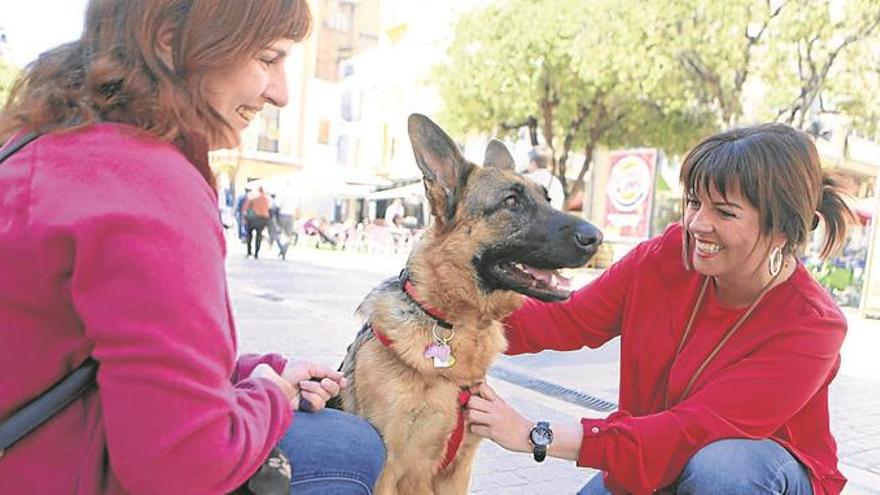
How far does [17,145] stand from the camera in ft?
3.21

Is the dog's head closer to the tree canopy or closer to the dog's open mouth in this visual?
the dog's open mouth

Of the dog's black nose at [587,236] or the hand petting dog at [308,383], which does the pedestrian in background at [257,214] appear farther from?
the hand petting dog at [308,383]

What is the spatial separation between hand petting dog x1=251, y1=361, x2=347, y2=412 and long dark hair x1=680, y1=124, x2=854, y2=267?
1.15 meters

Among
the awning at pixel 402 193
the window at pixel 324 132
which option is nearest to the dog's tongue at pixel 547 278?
the awning at pixel 402 193

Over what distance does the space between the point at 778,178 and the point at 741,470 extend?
2.51 feet

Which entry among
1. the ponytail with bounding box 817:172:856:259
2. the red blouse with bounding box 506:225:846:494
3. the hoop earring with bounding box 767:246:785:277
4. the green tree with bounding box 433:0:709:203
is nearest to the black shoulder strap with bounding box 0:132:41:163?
the red blouse with bounding box 506:225:846:494

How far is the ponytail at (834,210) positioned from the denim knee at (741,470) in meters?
0.63

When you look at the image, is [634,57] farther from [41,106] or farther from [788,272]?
[41,106]

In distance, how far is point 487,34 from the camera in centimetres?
1656

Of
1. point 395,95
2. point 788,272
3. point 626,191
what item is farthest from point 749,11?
point 395,95

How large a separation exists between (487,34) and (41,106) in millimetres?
16357

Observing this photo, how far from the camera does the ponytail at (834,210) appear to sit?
2.00 metres

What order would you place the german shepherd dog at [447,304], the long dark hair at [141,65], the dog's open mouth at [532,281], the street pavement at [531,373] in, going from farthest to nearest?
the street pavement at [531,373] → the dog's open mouth at [532,281] → the german shepherd dog at [447,304] → the long dark hair at [141,65]

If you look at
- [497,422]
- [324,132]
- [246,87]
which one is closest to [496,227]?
[497,422]
